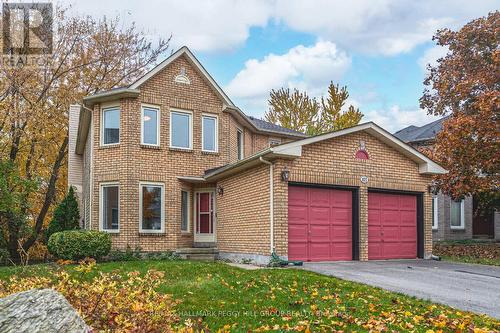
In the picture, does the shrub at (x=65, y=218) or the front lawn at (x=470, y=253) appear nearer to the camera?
the front lawn at (x=470, y=253)

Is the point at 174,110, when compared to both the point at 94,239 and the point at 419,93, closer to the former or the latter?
the point at 94,239

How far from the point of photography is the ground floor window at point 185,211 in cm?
1880

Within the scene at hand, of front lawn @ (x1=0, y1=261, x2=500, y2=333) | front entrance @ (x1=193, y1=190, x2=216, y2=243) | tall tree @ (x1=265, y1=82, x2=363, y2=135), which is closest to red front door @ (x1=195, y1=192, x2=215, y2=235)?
front entrance @ (x1=193, y1=190, x2=216, y2=243)

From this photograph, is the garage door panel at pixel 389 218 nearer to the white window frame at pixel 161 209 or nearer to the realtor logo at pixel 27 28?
the white window frame at pixel 161 209

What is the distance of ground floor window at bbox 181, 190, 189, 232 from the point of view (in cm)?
1880

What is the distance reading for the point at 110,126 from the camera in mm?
Answer: 18125

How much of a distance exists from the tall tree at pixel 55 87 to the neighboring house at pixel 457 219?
1574 centimetres

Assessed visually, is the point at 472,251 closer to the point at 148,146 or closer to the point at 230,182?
the point at 230,182

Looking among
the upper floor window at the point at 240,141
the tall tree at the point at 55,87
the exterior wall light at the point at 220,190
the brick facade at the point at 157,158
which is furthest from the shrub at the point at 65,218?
the upper floor window at the point at 240,141

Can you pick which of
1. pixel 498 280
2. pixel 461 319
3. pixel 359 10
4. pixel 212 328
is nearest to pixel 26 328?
pixel 212 328

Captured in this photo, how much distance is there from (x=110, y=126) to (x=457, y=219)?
19.6 meters

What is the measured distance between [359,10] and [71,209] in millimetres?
13492

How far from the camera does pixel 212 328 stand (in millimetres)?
6707

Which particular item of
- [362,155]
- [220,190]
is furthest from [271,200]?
[220,190]
